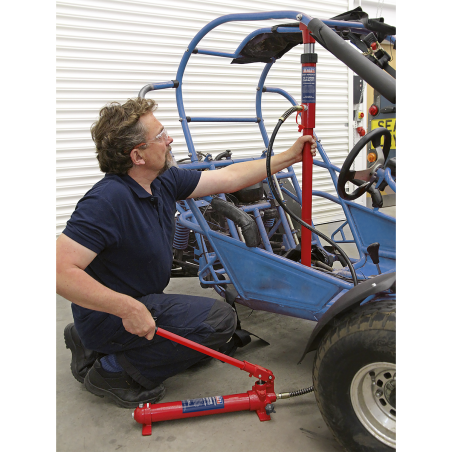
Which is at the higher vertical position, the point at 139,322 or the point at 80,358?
the point at 139,322

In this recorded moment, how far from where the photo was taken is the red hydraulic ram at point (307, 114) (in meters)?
2.11

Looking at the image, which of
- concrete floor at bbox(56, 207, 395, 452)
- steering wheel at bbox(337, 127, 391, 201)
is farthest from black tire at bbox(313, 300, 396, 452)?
steering wheel at bbox(337, 127, 391, 201)

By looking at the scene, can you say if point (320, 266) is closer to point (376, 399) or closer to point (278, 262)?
point (278, 262)

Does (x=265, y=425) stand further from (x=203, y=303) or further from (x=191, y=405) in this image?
(x=203, y=303)

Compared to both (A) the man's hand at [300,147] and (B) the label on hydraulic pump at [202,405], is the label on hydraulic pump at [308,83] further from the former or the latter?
(B) the label on hydraulic pump at [202,405]

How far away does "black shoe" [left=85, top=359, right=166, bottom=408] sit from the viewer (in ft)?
7.15

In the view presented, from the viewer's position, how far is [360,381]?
1609 millimetres

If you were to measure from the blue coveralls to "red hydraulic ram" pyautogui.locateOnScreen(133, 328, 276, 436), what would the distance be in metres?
0.20

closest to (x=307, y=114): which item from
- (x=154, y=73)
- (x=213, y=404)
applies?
(x=213, y=404)

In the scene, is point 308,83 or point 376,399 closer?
point 376,399

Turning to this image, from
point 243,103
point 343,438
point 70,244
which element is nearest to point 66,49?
point 243,103

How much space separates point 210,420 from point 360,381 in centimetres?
78

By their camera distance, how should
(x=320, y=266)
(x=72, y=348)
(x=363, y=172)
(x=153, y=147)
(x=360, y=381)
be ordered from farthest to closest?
(x=363, y=172)
(x=320, y=266)
(x=72, y=348)
(x=153, y=147)
(x=360, y=381)
